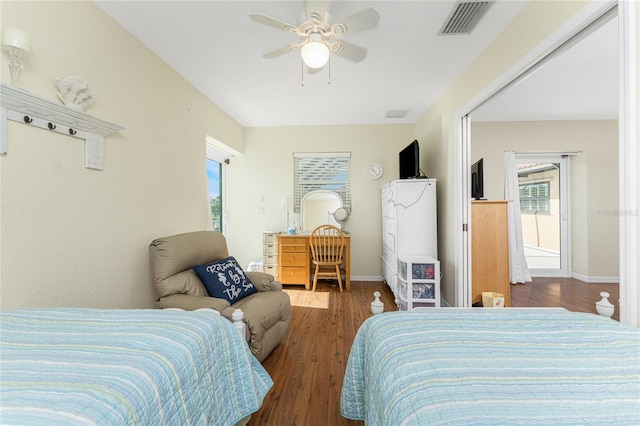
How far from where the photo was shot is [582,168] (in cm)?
365

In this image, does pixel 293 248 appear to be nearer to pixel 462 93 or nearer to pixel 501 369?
pixel 462 93

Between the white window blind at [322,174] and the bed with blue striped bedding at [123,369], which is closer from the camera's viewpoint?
Answer: the bed with blue striped bedding at [123,369]

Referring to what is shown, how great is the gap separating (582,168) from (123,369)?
5046mm

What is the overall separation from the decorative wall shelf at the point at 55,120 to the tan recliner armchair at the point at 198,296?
755mm

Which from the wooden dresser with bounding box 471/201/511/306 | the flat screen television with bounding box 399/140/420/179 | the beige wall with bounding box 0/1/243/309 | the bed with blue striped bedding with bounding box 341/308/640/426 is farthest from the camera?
the flat screen television with bounding box 399/140/420/179

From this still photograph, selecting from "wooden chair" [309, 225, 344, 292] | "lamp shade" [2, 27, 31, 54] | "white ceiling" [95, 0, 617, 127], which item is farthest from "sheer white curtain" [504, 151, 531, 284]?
"lamp shade" [2, 27, 31, 54]

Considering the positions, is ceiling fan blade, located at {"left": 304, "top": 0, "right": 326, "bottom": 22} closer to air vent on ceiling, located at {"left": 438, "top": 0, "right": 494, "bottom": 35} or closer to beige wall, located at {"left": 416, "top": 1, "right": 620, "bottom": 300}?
air vent on ceiling, located at {"left": 438, "top": 0, "right": 494, "bottom": 35}

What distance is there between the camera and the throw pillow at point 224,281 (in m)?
2.18

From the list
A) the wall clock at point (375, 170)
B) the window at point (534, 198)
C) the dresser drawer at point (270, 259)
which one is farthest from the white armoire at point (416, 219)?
the window at point (534, 198)

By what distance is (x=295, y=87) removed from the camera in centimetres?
303

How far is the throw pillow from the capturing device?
2.18 meters

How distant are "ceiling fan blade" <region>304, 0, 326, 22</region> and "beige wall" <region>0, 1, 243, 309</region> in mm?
1384

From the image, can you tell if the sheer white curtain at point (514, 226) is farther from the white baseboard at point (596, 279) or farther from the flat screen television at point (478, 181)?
the flat screen television at point (478, 181)

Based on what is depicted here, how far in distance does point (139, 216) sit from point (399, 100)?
10.1 feet
